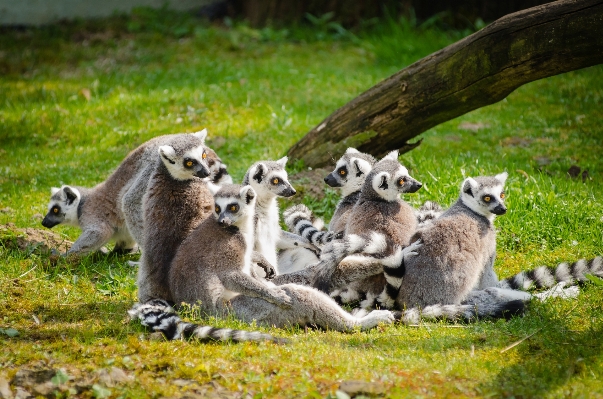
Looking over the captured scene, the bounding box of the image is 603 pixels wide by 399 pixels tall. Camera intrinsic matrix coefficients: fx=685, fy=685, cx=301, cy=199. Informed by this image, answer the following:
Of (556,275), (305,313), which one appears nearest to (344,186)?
(305,313)

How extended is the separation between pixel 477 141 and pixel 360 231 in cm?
509

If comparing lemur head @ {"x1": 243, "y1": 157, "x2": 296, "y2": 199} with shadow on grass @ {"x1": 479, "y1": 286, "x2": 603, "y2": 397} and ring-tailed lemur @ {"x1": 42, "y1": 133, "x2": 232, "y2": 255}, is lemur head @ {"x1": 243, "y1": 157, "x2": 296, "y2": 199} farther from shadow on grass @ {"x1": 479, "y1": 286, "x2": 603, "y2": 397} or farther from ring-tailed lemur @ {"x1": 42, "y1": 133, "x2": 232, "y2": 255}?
shadow on grass @ {"x1": 479, "y1": 286, "x2": 603, "y2": 397}

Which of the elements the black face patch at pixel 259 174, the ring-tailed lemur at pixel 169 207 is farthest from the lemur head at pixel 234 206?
the black face patch at pixel 259 174

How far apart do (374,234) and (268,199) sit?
1235mm

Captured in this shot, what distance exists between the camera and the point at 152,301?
17.8 ft

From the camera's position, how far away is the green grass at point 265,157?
172 inches

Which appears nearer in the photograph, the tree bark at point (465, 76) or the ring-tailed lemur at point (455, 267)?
the ring-tailed lemur at point (455, 267)

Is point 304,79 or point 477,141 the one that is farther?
point 304,79

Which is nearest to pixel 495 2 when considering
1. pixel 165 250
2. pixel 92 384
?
pixel 165 250

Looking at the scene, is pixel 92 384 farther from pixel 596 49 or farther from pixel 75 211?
pixel 596 49

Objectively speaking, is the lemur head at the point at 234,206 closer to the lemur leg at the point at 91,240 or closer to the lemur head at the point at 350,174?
the lemur head at the point at 350,174

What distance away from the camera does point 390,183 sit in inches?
243

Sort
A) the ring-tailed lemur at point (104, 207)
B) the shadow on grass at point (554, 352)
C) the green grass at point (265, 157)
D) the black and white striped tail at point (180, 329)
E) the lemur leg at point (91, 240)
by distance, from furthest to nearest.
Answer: the ring-tailed lemur at point (104, 207) → the lemur leg at point (91, 240) → the black and white striped tail at point (180, 329) → the green grass at point (265, 157) → the shadow on grass at point (554, 352)

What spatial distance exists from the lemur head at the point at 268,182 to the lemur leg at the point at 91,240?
5.96ft
